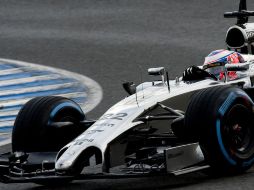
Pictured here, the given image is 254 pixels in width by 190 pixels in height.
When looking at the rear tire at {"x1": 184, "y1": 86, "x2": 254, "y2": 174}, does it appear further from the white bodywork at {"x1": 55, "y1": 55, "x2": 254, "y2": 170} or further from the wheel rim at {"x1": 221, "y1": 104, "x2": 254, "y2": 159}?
the white bodywork at {"x1": 55, "y1": 55, "x2": 254, "y2": 170}

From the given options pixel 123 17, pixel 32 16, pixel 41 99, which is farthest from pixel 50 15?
pixel 41 99

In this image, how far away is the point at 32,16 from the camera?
19031mm

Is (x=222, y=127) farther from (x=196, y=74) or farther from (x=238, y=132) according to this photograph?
(x=196, y=74)

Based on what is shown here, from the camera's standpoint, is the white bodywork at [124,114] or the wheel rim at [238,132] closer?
the white bodywork at [124,114]

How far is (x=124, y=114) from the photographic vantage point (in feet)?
27.5

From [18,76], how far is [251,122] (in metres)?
6.52

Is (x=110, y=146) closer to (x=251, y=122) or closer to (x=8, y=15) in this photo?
(x=251, y=122)

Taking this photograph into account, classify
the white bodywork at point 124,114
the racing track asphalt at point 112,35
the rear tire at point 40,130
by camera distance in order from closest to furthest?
the white bodywork at point 124,114, the rear tire at point 40,130, the racing track asphalt at point 112,35

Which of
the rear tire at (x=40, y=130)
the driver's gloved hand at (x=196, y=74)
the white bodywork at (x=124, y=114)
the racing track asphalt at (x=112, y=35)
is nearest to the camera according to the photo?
the white bodywork at (x=124, y=114)

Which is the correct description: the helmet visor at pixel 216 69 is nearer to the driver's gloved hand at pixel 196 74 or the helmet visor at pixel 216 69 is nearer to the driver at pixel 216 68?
the driver at pixel 216 68

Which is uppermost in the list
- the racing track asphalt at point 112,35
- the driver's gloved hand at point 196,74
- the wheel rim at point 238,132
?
the racing track asphalt at point 112,35

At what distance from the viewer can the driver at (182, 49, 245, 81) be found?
9.26 m

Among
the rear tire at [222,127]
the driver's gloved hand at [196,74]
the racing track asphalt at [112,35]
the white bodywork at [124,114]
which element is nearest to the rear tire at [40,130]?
the white bodywork at [124,114]

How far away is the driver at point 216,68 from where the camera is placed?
30.4 ft
